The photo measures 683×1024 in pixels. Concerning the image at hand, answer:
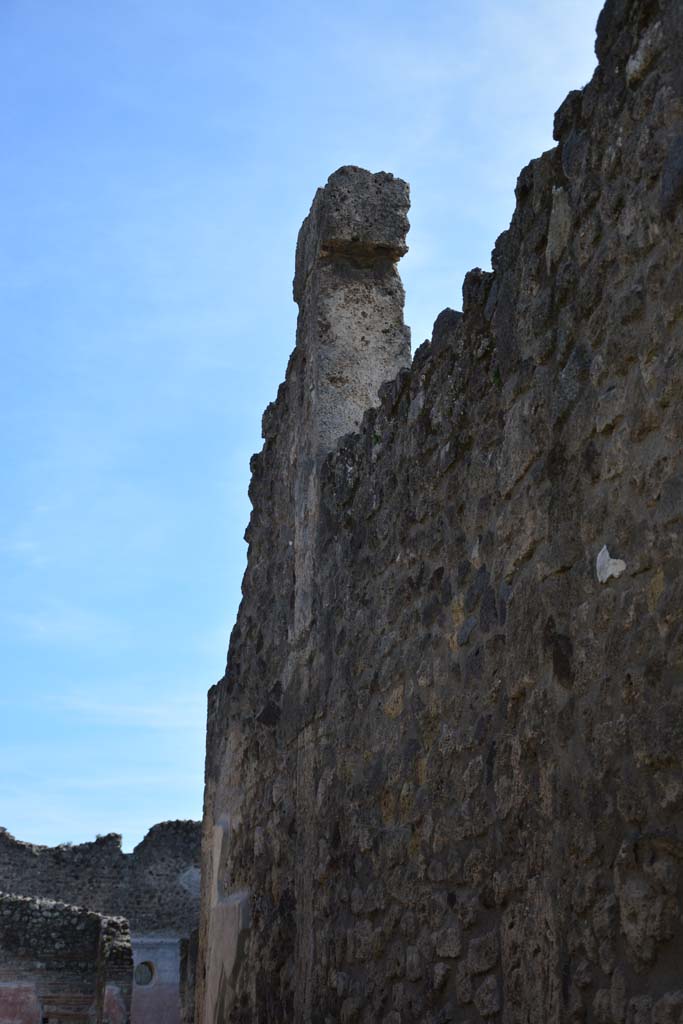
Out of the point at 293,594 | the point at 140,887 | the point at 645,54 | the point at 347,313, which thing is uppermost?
the point at 347,313

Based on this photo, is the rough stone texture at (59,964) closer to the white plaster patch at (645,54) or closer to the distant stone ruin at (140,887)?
the distant stone ruin at (140,887)

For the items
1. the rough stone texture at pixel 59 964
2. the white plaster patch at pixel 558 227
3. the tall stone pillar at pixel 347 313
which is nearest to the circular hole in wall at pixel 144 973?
the rough stone texture at pixel 59 964

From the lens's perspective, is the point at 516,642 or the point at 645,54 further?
the point at 516,642

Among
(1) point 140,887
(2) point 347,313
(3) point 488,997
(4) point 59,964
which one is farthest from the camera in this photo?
(1) point 140,887

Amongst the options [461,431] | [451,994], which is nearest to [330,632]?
[461,431]

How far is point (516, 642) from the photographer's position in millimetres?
3471

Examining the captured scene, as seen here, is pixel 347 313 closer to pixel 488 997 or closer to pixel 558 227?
pixel 558 227

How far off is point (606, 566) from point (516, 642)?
507mm

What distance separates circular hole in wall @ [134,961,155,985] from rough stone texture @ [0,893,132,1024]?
560 centimetres

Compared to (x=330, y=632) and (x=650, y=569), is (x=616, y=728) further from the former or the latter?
(x=330, y=632)

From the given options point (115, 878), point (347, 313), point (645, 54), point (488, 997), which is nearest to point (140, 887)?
point (115, 878)

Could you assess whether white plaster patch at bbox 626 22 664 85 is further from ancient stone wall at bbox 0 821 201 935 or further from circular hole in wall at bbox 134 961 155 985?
circular hole in wall at bbox 134 961 155 985

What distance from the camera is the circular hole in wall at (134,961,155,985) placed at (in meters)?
22.5

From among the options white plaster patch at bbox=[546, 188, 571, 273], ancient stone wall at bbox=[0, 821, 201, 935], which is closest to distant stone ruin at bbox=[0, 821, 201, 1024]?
ancient stone wall at bbox=[0, 821, 201, 935]
